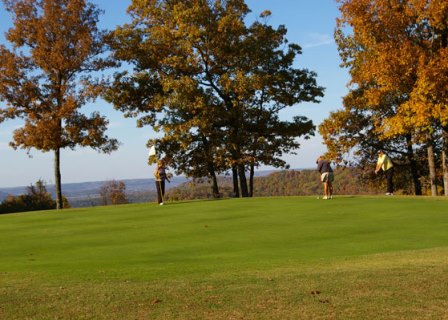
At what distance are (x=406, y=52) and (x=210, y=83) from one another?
14.5 metres

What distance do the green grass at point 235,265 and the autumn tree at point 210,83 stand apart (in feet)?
57.9

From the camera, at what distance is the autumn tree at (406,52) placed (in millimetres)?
27812

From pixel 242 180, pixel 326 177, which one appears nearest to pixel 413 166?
pixel 242 180

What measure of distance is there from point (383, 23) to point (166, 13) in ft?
50.1

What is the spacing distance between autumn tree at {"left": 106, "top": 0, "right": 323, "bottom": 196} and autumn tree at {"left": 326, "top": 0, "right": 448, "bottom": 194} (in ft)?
22.7

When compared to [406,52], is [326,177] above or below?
below

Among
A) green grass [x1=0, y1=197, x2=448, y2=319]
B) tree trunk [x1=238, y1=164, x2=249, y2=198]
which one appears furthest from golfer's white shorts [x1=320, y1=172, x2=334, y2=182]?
tree trunk [x1=238, y1=164, x2=249, y2=198]

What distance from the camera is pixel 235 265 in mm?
10078

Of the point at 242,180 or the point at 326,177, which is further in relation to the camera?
the point at 242,180

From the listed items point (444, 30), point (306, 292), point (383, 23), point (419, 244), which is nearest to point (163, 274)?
point (306, 292)

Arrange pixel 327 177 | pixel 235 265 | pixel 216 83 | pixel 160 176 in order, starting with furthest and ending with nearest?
pixel 216 83 → pixel 160 176 → pixel 327 177 → pixel 235 265

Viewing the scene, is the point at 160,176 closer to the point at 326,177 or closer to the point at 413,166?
the point at 326,177

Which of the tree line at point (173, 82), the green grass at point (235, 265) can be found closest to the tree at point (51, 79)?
the tree line at point (173, 82)

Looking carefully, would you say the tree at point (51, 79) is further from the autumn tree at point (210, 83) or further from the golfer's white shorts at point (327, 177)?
the golfer's white shorts at point (327, 177)
